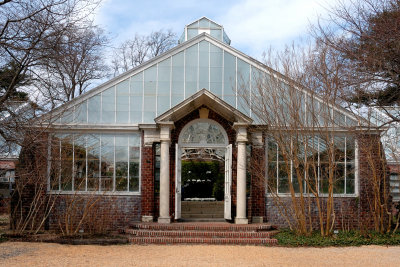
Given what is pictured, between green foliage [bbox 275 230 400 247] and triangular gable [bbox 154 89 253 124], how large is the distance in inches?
138

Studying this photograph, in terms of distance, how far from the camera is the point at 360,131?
1452 centimetres

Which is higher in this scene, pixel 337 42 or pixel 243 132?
pixel 337 42

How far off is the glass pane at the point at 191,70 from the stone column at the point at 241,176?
2015 millimetres

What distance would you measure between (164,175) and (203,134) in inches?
73.5

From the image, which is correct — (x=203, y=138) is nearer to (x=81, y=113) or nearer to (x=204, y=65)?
(x=204, y=65)

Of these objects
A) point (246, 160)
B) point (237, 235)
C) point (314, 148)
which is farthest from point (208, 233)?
point (314, 148)

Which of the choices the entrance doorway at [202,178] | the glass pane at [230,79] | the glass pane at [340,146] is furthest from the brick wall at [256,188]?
the entrance doorway at [202,178]

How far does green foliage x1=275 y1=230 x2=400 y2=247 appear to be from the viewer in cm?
1314

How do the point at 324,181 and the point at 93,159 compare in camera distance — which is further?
the point at 324,181

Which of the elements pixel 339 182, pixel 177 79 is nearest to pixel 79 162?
pixel 177 79

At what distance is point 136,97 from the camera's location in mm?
15773

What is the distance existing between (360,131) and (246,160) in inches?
132

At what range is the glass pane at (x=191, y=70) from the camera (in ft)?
52.0

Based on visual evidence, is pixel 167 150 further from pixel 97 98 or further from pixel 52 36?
pixel 52 36
